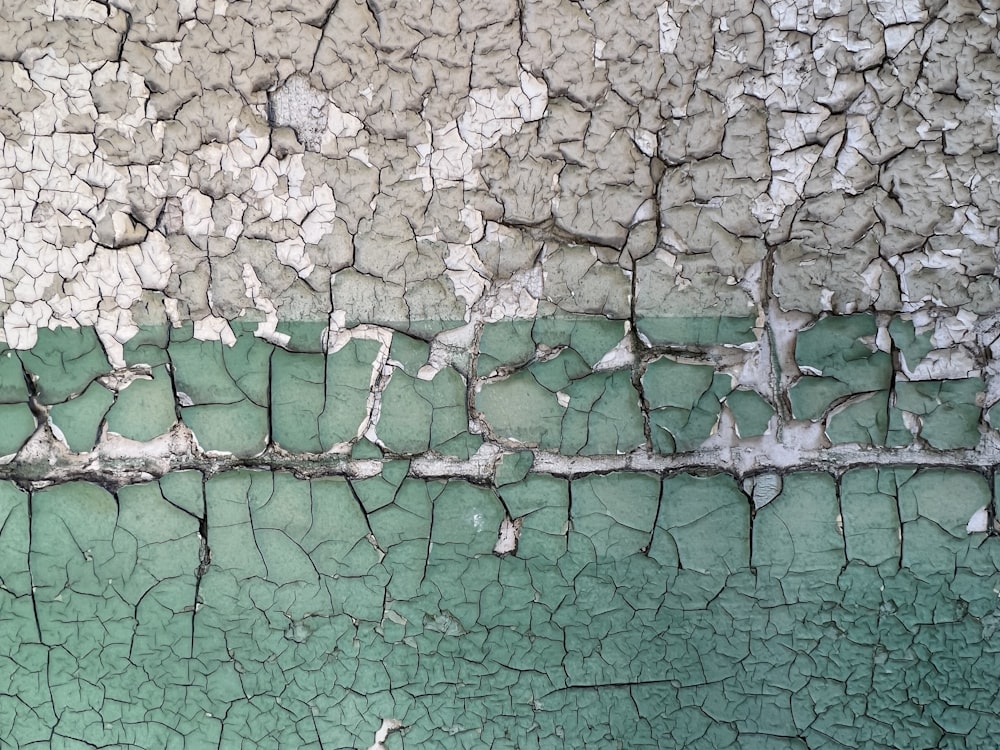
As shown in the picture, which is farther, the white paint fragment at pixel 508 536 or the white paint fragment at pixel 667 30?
the white paint fragment at pixel 508 536

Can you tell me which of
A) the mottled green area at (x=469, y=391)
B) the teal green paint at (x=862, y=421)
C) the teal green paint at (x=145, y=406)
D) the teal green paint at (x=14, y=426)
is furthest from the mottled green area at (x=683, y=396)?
the teal green paint at (x=14, y=426)

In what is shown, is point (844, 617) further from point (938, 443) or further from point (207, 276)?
point (207, 276)

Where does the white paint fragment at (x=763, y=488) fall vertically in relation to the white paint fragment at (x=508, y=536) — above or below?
above

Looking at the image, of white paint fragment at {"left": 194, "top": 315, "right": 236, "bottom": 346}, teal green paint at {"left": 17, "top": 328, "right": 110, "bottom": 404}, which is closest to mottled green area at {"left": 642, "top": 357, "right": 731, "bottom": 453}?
white paint fragment at {"left": 194, "top": 315, "right": 236, "bottom": 346}

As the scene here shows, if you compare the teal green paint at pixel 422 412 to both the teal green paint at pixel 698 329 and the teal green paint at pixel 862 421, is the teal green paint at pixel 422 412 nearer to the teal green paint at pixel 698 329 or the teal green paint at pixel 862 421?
the teal green paint at pixel 698 329

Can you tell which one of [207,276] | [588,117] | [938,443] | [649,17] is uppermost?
[649,17]

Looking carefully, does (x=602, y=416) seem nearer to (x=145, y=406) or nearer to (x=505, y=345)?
(x=505, y=345)

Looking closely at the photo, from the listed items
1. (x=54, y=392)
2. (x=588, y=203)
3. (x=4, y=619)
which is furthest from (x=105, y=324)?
(x=588, y=203)

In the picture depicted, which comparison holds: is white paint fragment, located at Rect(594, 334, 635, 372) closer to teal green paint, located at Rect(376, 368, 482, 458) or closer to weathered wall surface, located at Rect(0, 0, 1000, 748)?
weathered wall surface, located at Rect(0, 0, 1000, 748)
